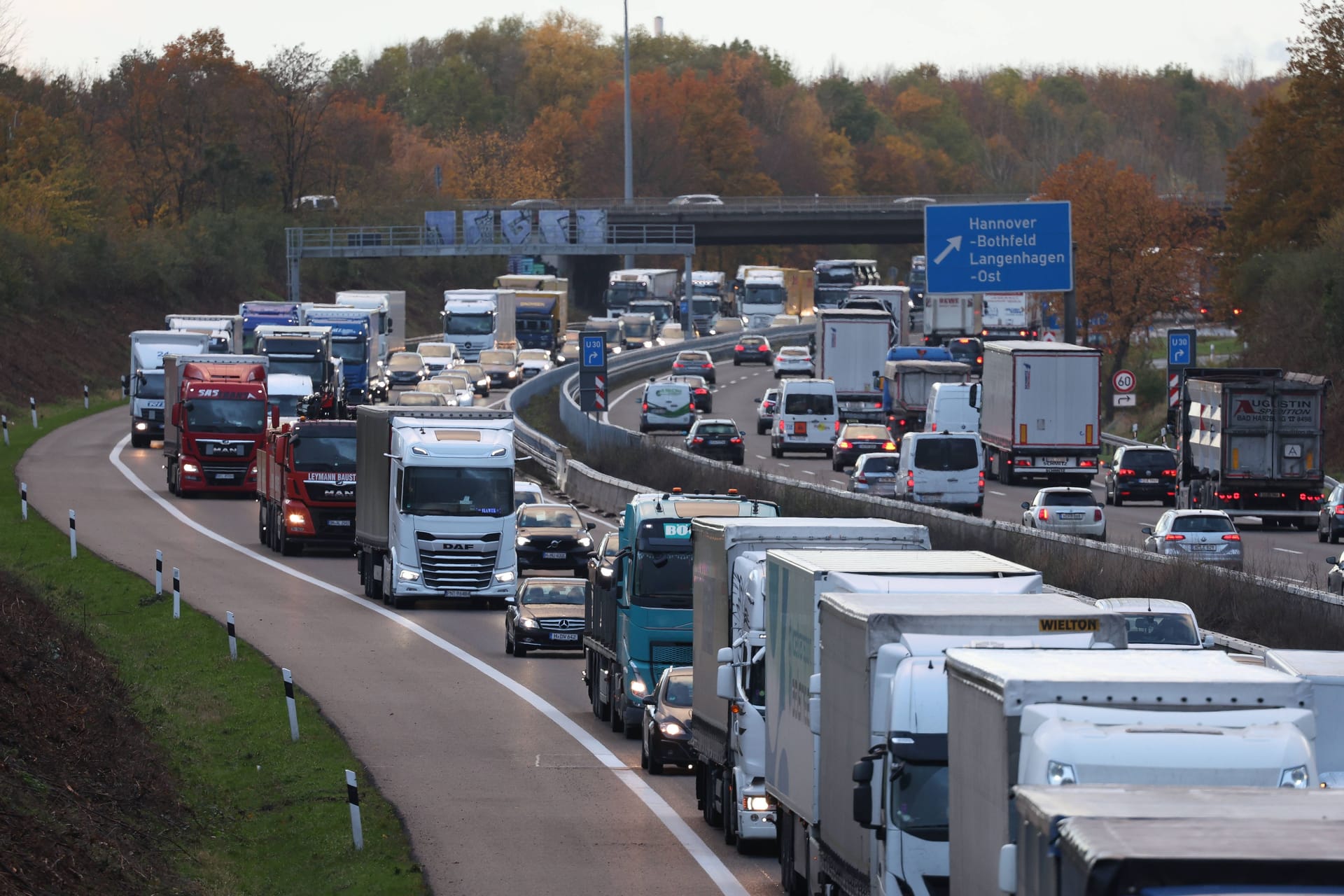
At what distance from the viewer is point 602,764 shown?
70.3 feet

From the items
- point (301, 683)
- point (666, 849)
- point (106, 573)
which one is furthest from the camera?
point (106, 573)

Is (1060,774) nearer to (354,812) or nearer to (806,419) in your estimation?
(354,812)

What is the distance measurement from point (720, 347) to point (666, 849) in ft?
283

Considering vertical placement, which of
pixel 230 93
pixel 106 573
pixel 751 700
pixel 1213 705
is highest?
pixel 230 93

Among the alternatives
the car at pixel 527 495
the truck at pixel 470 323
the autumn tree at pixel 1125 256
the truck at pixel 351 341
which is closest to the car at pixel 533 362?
the truck at pixel 470 323

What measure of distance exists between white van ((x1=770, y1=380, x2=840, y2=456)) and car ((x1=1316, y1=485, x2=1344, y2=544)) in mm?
20622

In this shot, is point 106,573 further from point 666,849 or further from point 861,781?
point 861,781

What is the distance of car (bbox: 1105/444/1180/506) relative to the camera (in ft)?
165

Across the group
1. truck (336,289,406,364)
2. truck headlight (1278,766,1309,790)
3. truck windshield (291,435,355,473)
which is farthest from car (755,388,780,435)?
truck headlight (1278,766,1309,790)

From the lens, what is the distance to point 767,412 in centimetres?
6844

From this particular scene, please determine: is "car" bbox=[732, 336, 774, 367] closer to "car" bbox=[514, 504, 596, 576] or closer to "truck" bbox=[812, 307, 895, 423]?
"truck" bbox=[812, 307, 895, 423]

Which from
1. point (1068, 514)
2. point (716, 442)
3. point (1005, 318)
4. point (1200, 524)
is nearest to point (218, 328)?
point (716, 442)

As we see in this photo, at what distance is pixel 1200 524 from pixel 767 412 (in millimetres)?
33953

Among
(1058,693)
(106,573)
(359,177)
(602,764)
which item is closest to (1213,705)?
(1058,693)
